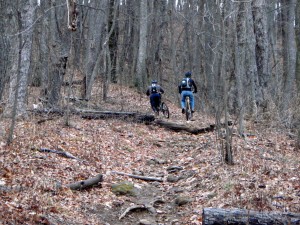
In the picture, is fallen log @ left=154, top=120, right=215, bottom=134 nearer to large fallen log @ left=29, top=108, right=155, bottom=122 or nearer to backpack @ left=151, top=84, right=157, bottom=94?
large fallen log @ left=29, top=108, right=155, bottom=122

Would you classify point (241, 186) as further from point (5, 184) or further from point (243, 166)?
point (5, 184)

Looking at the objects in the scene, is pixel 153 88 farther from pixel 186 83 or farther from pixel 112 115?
pixel 112 115

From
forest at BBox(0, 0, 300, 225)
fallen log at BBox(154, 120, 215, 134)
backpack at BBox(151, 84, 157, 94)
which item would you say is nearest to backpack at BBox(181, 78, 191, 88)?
forest at BBox(0, 0, 300, 225)

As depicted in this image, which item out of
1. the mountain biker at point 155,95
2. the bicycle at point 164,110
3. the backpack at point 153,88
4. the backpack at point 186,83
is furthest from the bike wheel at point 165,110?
the backpack at point 186,83

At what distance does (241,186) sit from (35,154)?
425cm

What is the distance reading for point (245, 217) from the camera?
239 inches

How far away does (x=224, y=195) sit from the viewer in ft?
25.8

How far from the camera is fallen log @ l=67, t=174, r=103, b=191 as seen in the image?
8.17 m

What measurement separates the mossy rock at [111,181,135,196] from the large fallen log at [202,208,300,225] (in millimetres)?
2878

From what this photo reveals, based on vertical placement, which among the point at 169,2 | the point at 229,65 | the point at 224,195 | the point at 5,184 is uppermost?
the point at 169,2

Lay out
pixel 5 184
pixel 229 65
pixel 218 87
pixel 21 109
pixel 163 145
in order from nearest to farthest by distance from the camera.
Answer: pixel 5 184 < pixel 218 87 < pixel 229 65 < pixel 21 109 < pixel 163 145

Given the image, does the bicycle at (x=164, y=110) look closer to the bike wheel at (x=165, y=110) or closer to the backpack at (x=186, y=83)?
the bike wheel at (x=165, y=110)

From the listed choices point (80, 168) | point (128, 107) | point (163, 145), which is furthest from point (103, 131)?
point (128, 107)

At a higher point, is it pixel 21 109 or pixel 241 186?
pixel 21 109
